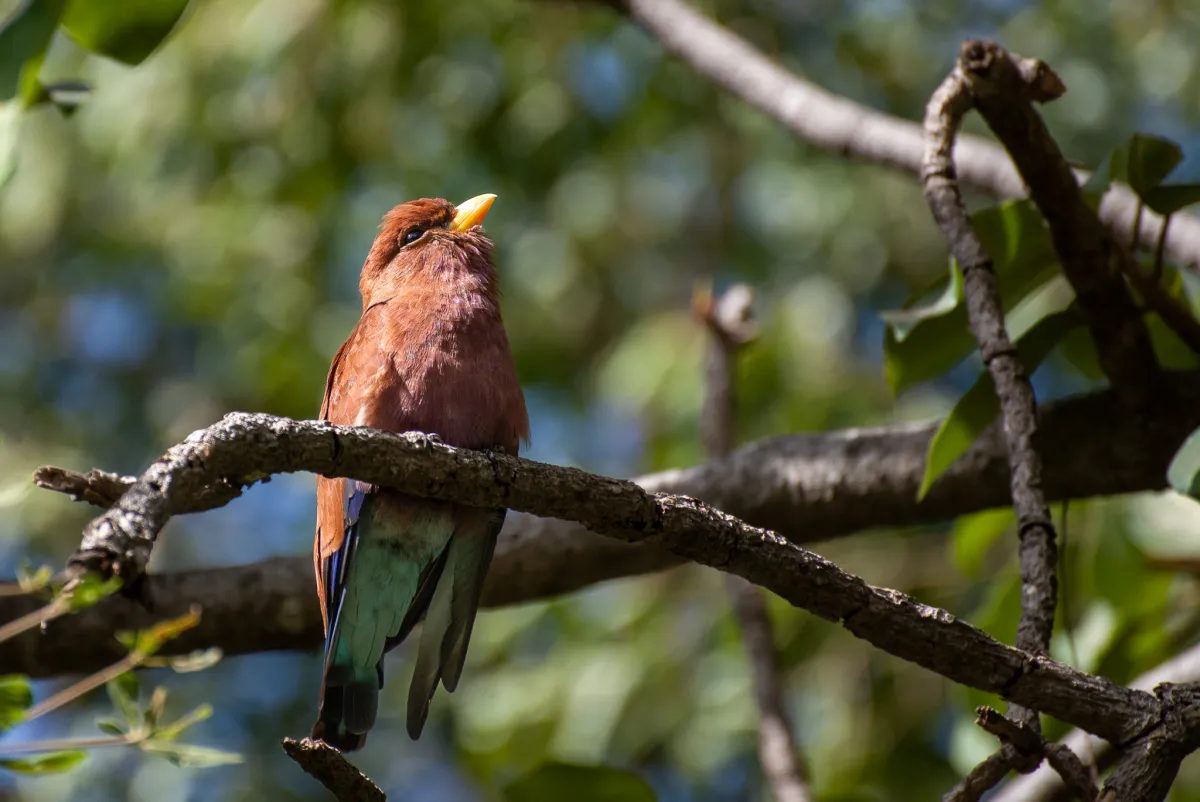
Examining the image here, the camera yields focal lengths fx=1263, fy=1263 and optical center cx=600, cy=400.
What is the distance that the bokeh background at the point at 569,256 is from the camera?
4570mm

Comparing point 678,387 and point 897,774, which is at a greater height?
point 678,387

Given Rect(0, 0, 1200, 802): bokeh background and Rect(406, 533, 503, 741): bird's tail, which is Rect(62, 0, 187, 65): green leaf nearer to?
Rect(406, 533, 503, 741): bird's tail

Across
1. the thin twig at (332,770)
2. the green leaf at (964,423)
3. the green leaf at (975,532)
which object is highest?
the green leaf at (975,532)

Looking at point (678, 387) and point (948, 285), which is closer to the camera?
point (948, 285)

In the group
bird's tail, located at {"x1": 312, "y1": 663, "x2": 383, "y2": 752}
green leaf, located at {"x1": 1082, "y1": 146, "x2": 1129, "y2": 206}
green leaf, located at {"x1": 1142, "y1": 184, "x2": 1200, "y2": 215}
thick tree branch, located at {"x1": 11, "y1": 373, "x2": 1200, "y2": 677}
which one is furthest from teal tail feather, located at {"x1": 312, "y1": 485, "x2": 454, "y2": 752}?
green leaf, located at {"x1": 1142, "y1": 184, "x2": 1200, "y2": 215}

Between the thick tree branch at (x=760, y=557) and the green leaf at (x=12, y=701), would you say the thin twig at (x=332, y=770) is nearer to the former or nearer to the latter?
the thick tree branch at (x=760, y=557)

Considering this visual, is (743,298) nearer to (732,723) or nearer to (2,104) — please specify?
(732,723)

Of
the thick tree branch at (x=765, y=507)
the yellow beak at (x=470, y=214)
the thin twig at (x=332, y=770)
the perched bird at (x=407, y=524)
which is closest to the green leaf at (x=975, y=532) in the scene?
the thick tree branch at (x=765, y=507)

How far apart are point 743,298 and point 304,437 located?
6.83 ft

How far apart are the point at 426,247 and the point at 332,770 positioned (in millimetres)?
1742

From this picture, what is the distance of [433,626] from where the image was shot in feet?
8.65

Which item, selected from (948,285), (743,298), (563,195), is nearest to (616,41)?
(563,195)

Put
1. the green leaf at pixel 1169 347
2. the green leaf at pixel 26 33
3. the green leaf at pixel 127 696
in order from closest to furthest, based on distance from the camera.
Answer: the green leaf at pixel 127 696 → the green leaf at pixel 26 33 → the green leaf at pixel 1169 347

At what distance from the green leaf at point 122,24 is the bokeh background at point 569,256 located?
226cm
